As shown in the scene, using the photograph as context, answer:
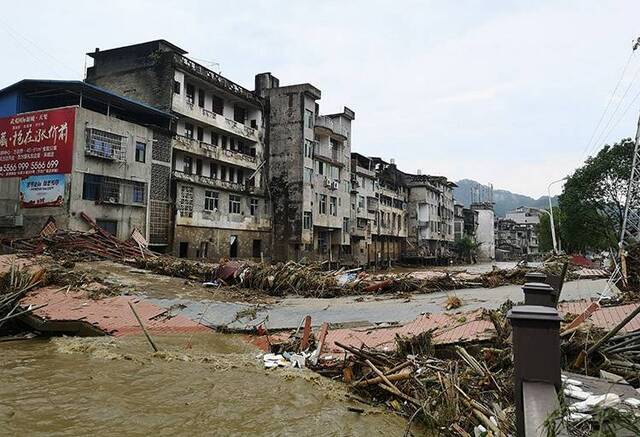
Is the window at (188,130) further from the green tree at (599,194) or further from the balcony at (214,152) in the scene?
the green tree at (599,194)

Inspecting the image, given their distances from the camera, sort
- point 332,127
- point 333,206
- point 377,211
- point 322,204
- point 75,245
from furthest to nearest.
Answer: point 377,211, point 333,206, point 332,127, point 322,204, point 75,245

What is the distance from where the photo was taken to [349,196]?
4988 cm

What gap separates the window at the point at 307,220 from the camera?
1632 inches

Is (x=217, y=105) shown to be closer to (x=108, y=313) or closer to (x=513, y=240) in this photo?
(x=108, y=313)

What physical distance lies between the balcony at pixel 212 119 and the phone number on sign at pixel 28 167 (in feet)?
30.7

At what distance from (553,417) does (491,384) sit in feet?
9.71

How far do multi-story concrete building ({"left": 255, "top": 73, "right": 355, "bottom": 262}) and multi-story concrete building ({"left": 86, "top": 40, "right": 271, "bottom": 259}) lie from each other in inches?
57.1

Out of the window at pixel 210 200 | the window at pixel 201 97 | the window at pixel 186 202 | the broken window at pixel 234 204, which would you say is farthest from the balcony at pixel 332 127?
the window at pixel 186 202

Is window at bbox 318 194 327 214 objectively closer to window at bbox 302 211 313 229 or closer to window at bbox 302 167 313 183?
window at bbox 302 211 313 229

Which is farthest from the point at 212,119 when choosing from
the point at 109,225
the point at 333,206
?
the point at 333,206

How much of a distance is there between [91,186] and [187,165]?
8754mm

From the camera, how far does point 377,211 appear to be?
58.7m

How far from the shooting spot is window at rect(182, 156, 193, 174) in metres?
33.7

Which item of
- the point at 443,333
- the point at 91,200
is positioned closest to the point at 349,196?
the point at 91,200
